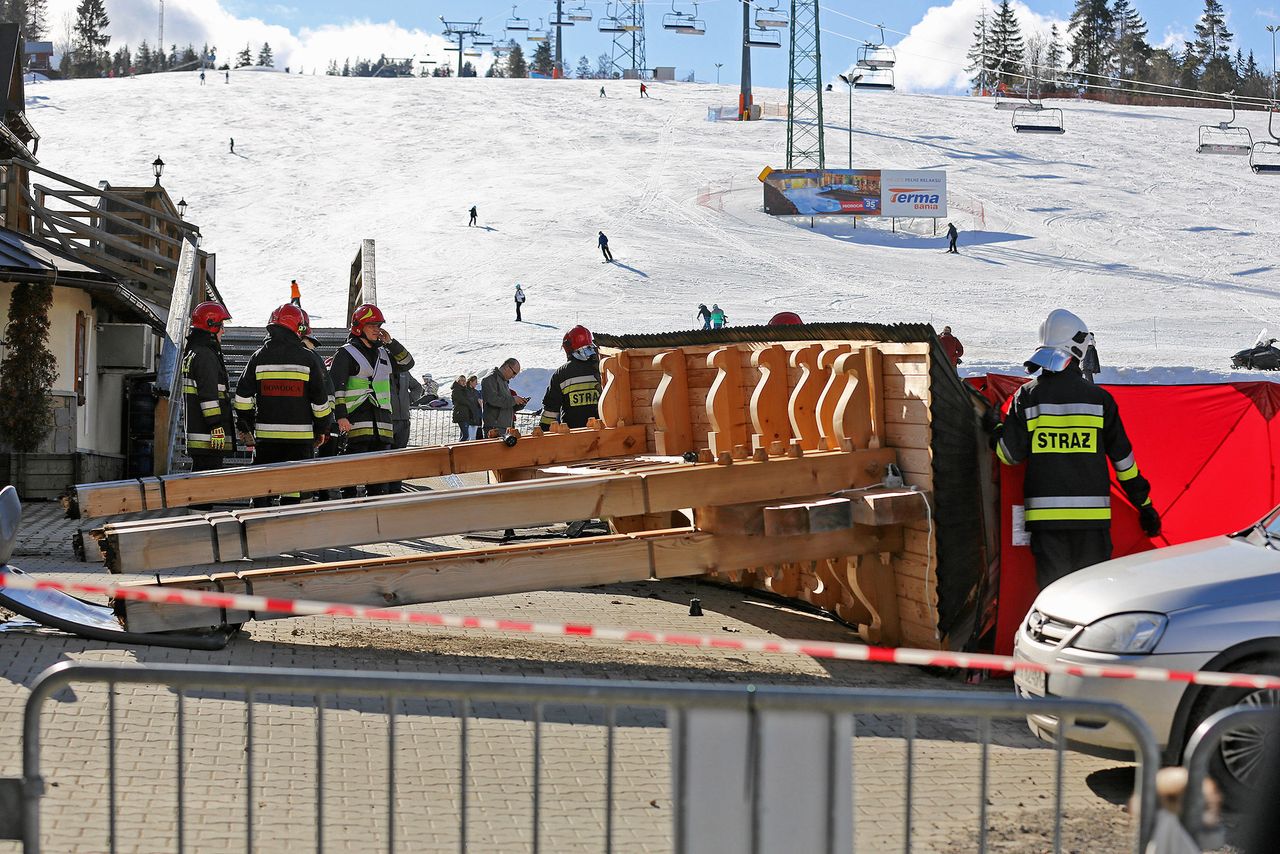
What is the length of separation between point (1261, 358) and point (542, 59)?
422 feet

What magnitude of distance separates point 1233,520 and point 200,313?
888cm

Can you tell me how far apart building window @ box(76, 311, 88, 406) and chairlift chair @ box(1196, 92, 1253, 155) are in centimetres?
7273

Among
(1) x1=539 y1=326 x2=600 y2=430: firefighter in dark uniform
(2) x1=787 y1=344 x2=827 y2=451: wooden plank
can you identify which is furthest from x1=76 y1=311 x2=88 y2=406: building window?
(2) x1=787 y1=344 x2=827 y2=451: wooden plank

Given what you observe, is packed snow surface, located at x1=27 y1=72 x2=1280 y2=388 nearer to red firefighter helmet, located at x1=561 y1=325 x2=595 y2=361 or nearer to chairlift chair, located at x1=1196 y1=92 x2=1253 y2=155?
chairlift chair, located at x1=1196 y1=92 x2=1253 y2=155

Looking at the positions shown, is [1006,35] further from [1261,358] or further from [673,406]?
[673,406]

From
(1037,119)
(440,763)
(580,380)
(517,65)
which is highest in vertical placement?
(517,65)

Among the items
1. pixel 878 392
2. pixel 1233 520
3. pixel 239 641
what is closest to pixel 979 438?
pixel 878 392

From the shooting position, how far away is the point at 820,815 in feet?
11.2

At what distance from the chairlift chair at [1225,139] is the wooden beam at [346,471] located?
74.8m

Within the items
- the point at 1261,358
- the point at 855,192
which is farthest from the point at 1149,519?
the point at 855,192

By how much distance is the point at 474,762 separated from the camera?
18.1 feet

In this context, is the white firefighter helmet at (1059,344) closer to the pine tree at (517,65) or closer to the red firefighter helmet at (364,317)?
the red firefighter helmet at (364,317)

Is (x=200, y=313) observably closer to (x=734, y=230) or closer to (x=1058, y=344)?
(x=1058, y=344)

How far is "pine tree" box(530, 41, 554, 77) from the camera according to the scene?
151250mm
